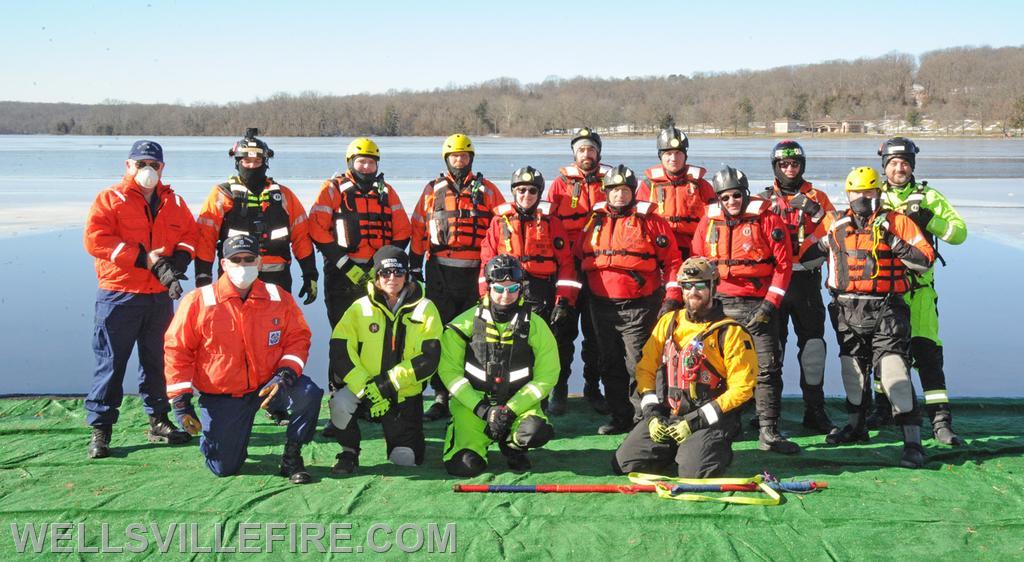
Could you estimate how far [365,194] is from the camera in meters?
6.21

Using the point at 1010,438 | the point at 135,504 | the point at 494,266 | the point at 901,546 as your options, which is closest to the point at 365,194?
the point at 494,266

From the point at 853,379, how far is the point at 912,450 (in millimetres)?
584

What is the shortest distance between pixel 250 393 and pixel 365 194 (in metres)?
1.90

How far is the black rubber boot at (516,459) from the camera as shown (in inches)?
194

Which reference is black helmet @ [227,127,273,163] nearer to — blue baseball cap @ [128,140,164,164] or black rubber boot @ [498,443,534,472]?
blue baseball cap @ [128,140,164,164]

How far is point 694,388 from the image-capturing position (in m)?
4.86

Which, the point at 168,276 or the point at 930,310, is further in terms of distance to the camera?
the point at 930,310

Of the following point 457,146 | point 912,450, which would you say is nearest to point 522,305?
point 457,146

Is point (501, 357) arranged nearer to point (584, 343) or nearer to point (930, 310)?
point (584, 343)

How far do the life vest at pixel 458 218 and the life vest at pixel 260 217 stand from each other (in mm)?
1055

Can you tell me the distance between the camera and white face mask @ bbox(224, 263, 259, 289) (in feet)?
15.4

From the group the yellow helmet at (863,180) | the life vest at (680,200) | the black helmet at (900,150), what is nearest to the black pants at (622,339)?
the life vest at (680,200)

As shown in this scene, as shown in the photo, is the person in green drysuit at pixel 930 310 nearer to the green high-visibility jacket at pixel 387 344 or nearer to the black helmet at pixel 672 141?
the black helmet at pixel 672 141

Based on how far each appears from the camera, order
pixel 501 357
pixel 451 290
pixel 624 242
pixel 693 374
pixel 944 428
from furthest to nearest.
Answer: pixel 451 290 < pixel 624 242 < pixel 944 428 < pixel 501 357 < pixel 693 374
